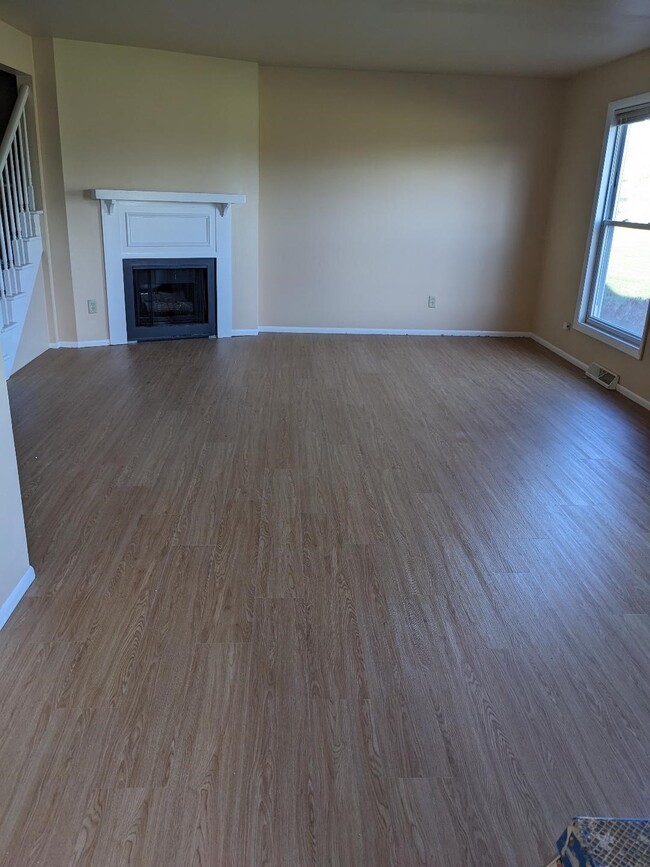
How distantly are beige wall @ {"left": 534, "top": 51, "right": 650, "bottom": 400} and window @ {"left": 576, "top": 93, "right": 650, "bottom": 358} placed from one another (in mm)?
125

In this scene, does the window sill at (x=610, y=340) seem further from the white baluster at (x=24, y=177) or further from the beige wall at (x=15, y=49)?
the beige wall at (x=15, y=49)

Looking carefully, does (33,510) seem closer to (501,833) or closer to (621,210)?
(501,833)

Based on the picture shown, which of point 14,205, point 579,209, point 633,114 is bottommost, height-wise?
point 14,205

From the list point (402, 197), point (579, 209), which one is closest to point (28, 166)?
point (402, 197)

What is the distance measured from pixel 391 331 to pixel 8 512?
5.13 m

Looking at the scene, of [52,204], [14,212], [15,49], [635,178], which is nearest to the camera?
[15,49]

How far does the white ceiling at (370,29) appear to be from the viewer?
4043mm

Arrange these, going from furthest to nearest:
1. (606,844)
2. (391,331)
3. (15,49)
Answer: (391,331)
(15,49)
(606,844)

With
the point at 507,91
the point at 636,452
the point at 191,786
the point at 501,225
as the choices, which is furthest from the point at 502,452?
the point at 507,91

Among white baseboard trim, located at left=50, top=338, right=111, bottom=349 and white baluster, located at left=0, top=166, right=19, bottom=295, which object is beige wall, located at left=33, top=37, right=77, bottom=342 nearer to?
white baseboard trim, located at left=50, top=338, right=111, bottom=349

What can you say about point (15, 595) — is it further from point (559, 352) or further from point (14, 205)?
point (559, 352)

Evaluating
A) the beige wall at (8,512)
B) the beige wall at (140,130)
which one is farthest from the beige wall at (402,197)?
the beige wall at (8,512)

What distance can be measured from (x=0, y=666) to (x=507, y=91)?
6.38 meters

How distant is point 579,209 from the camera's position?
19.7 feet
